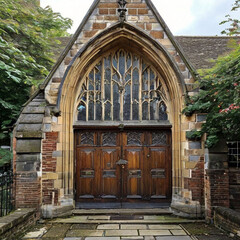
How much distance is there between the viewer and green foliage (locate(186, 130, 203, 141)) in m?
6.39

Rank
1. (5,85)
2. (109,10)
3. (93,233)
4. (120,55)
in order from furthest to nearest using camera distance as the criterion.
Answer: (5,85) < (120,55) < (109,10) < (93,233)

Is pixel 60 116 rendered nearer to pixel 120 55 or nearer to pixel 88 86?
pixel 88 86

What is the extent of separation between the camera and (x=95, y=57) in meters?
7.34

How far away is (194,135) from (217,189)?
4.99 ft

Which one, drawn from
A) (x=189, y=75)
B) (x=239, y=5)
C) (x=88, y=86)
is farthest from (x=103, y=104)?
(x=239, y=5)

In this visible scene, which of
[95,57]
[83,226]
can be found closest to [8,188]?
[83,226]

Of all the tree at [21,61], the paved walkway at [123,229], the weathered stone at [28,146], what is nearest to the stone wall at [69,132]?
the weathered stone at [28,146]

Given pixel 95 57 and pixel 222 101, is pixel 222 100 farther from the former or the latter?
pixel 95 57

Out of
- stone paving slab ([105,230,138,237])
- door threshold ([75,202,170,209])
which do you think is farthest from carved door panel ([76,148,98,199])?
stone paving slab ([105,230,138,237])

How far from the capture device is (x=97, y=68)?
7516 mm

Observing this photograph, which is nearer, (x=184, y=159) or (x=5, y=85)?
(x=184, y=159)

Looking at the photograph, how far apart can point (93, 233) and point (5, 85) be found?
584 cm

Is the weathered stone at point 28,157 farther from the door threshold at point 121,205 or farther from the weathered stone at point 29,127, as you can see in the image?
the door threshold at point 121,205

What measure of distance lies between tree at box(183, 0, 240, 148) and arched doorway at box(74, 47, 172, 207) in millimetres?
1319
